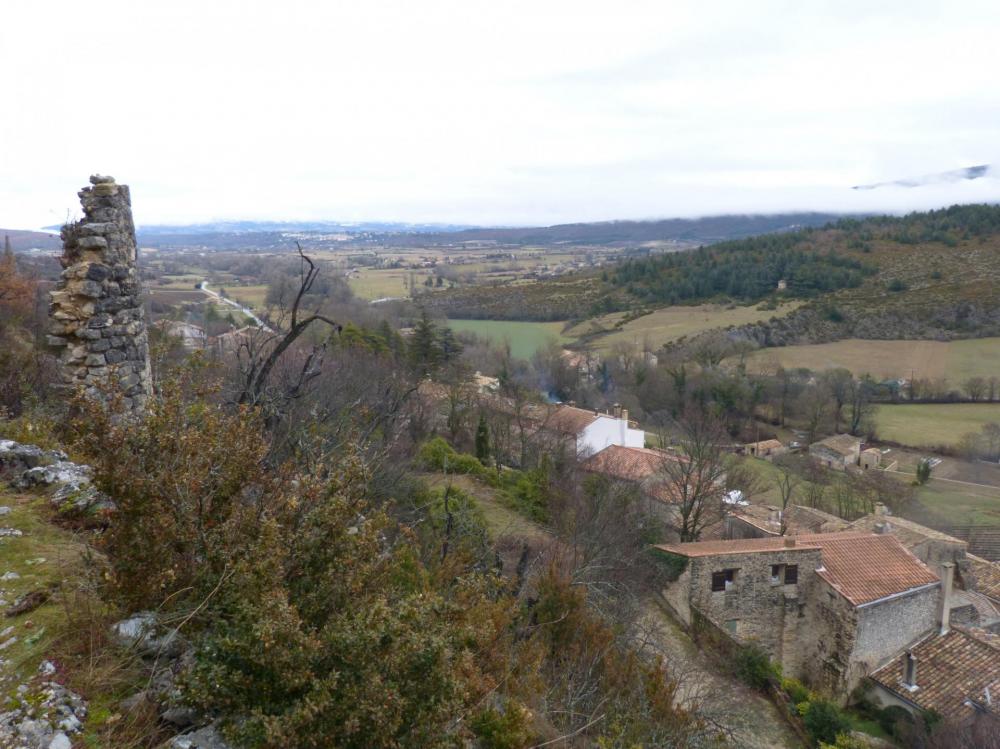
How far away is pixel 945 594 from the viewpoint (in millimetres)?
18250

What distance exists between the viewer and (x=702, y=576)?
57.2ft

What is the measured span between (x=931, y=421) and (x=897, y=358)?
538 inches

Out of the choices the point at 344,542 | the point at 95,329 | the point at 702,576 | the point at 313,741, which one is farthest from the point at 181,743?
the point at 702,576

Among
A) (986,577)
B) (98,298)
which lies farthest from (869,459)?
(98,298)

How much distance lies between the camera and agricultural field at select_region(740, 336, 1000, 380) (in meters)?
55.2

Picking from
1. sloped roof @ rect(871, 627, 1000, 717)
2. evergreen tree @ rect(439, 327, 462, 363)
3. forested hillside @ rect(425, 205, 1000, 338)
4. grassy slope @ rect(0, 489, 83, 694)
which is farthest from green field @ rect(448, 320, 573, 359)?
grassy slope @ rect(0, 489, 83, 694)

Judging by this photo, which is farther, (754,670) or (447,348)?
(447,348)

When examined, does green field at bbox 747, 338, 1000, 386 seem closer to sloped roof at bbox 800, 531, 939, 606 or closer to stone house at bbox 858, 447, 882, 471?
stone house at bbox 858, 447, 882, 471

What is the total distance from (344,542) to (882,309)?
265 ft

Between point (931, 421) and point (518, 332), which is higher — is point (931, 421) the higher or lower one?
the lower one

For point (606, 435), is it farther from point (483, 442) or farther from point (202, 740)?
point (202, 740)

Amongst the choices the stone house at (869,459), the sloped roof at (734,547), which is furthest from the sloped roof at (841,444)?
the sloped roof at (734,547)

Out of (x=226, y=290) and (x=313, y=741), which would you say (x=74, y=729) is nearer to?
(x=313, y=741)

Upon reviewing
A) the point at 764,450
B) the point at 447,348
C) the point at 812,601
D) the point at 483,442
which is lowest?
the point at 764,450
